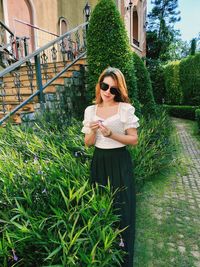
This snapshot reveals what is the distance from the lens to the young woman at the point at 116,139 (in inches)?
83.3

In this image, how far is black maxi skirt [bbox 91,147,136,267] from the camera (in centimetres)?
217

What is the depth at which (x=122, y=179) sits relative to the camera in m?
2.19

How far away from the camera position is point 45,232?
1878mm

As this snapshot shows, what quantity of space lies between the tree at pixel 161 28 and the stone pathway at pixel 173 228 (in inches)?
1044

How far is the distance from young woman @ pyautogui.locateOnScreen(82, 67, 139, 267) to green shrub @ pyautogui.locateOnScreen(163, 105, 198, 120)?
41.6 feet

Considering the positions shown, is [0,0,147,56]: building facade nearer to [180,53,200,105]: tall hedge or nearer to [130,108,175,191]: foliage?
[180,53,200,105]: tall hedge

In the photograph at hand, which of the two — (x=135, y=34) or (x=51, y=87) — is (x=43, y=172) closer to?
(x=51, y=87)

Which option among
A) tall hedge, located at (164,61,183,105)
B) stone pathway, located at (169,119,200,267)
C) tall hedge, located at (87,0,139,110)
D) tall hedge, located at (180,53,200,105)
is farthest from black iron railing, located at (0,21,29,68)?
tall hedge, located at (164,61,183,105)

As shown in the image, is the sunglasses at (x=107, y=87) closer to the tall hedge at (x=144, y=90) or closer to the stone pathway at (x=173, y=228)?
the stone pathway at (x=173, y=228)

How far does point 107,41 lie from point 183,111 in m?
10.8

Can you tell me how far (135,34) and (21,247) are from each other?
1900 cm

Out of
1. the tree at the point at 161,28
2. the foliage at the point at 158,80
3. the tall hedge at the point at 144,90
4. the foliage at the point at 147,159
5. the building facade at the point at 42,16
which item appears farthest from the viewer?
the tree at the point at 161,28

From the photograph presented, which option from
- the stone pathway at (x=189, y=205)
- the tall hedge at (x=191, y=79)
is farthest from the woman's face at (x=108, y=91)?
the tall hedge at (x=191, y=79)

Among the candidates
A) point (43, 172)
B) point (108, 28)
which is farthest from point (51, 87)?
point (43, 172)
